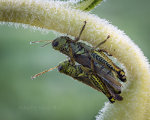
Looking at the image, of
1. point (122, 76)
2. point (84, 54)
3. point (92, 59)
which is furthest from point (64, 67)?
point (122, 76)

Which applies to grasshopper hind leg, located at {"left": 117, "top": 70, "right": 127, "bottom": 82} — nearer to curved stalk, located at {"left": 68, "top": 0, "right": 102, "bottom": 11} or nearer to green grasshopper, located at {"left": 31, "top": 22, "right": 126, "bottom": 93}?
green grasshopper, located at {"left": 31, "top": 22, "right": 126, "bottom": 93}

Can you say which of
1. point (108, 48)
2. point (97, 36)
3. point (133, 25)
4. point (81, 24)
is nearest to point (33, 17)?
point (81, 24)

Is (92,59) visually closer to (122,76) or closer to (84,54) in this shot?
(84,54)

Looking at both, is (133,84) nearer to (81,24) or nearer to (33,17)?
(81,24)

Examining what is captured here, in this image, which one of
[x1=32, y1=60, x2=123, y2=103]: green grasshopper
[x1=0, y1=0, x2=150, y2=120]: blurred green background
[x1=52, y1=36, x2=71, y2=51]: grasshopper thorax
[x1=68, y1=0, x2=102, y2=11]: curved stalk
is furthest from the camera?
[x1=0, y1=0, x2=150, y2=120]: blurred green background

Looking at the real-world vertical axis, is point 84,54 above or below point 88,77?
above

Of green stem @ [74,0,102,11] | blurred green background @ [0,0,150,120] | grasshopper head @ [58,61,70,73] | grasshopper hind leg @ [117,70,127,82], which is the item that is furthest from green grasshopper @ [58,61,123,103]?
blurred green background @ [0,0,150,120]
